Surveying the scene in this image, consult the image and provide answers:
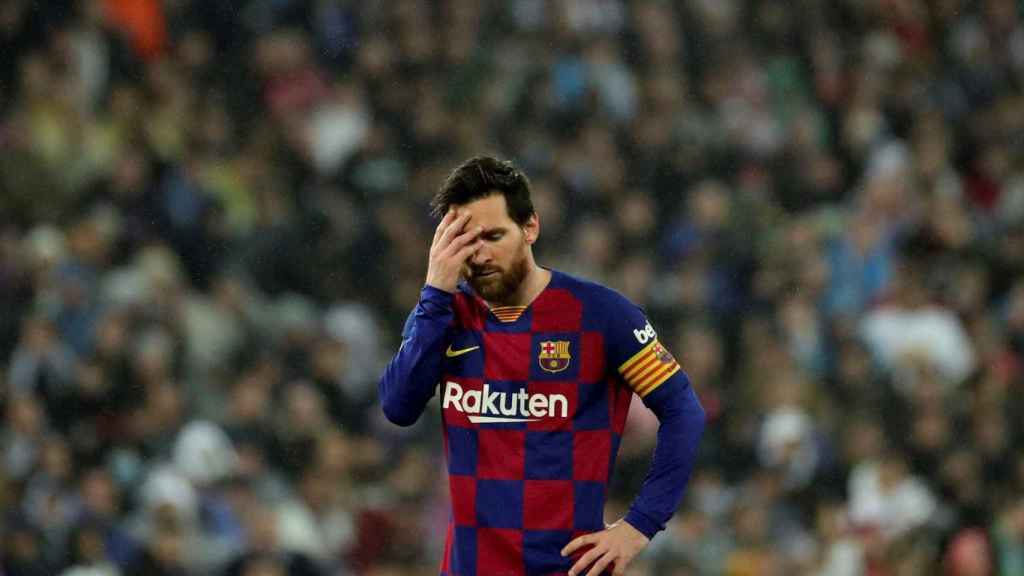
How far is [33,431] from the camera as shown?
9070mm

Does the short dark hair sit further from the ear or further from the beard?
the beard

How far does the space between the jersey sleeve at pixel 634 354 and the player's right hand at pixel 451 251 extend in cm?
41

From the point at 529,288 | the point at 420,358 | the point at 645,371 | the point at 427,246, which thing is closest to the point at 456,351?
the point at 420,358

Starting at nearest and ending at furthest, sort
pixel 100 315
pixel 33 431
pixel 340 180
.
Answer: pixel 33 431 < pixel 100 315 < pixel 340 180

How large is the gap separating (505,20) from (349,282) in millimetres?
3093

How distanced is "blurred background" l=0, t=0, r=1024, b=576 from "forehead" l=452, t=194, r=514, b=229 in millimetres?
4548

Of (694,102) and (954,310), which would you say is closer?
(954,310)

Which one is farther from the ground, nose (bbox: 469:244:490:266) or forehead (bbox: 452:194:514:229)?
forehead (bbox: 452:194:514:229)

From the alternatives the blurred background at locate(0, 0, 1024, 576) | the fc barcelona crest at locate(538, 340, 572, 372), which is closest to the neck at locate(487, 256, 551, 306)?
the fc barcelona crest at locate(538, 340, 572, 372)

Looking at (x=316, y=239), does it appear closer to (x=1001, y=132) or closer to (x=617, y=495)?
(x=617, y=495)

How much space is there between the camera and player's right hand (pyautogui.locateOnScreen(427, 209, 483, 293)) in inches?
160

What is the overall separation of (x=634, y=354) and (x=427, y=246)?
284 inches

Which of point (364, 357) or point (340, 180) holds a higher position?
point (340, 180)

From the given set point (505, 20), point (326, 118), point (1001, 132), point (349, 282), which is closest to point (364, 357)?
point (349, 282)
